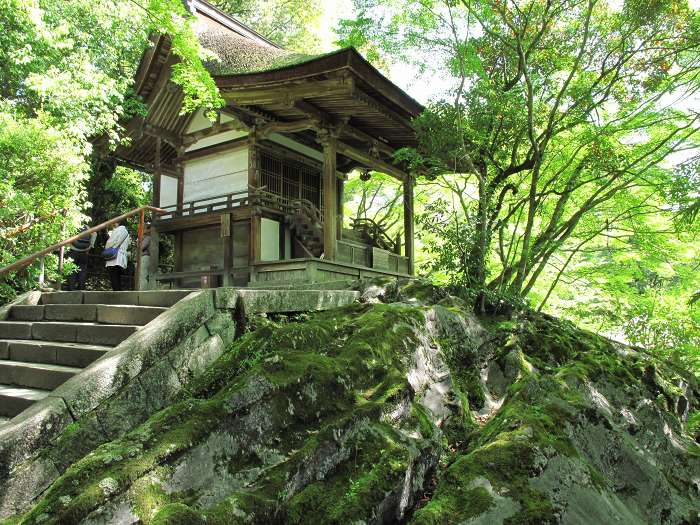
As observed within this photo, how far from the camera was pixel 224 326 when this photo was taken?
4902 millimetres

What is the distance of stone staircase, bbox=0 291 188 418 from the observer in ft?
15.2

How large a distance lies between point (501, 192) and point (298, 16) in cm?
2119

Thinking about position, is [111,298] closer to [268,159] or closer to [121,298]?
[121,298]

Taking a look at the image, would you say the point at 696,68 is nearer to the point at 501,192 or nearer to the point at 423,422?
the point at 501,192

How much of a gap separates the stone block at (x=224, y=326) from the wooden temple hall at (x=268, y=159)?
4671 mm

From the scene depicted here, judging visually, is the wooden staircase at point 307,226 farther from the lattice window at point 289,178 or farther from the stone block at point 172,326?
the stone block at point 172,326

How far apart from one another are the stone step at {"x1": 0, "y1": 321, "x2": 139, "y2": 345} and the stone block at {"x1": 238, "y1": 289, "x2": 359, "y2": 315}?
119 centimetres

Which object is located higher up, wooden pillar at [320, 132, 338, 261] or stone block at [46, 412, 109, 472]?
wooden pillar at [320, 132, 338, 261]

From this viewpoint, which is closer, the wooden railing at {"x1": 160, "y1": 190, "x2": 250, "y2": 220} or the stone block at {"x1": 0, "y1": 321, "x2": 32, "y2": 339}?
the stone block at {"x1": 0, "y1": 321, "x2": 32, "y2": 339}

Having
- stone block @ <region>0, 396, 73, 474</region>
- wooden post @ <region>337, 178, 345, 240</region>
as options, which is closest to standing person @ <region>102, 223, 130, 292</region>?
wooden post @ <region>337, 178, 345, 240</region>

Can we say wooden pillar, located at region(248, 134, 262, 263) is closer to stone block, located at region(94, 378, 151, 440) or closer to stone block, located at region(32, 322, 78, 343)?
stone block, located at region(32, 322, 78, 343)

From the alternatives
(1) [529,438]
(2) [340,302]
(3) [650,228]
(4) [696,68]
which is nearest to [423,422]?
(1) [529,438]

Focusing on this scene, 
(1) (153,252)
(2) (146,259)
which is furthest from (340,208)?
(2) (146,259)

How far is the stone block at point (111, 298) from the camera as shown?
223 inches
